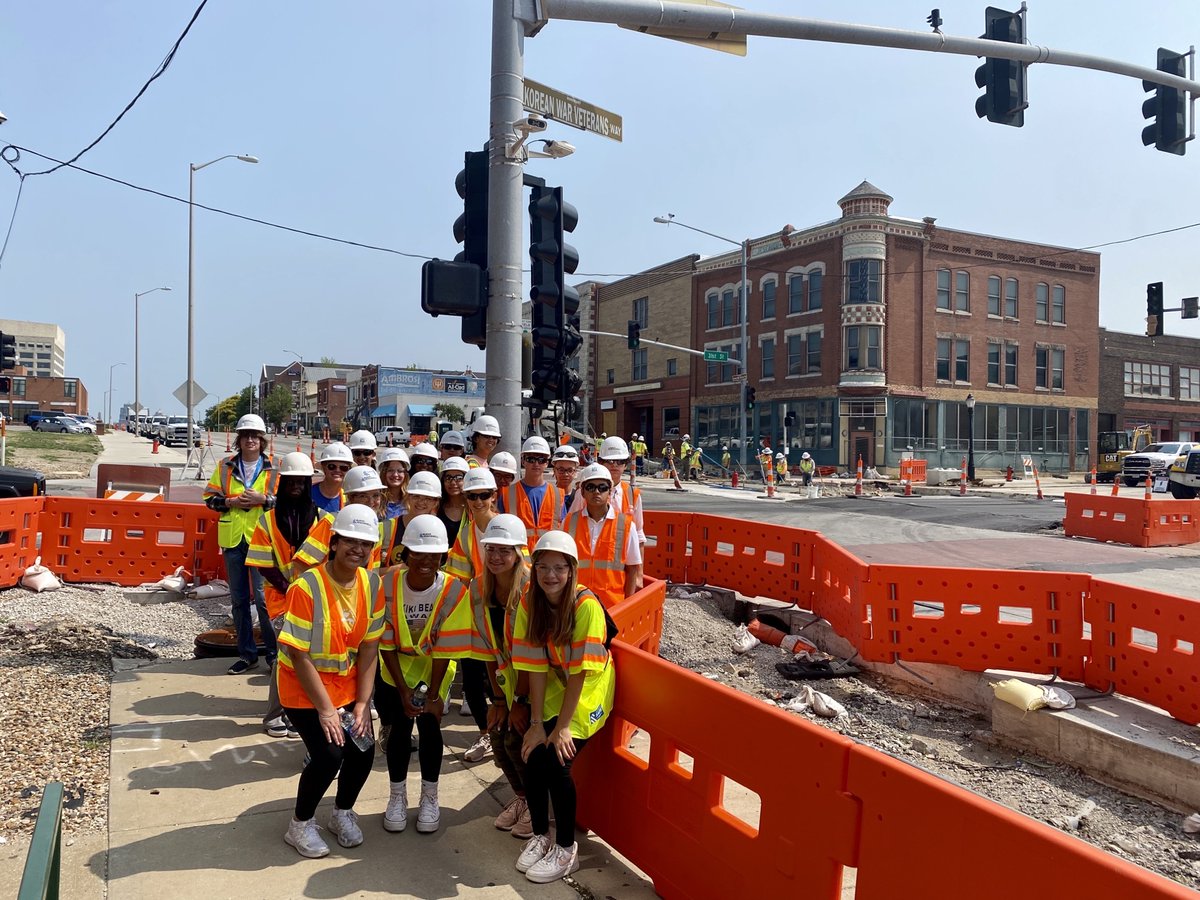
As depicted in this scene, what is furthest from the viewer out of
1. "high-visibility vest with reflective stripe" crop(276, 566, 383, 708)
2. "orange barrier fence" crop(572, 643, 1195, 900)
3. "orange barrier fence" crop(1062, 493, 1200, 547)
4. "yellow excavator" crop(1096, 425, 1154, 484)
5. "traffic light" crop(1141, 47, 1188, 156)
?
"yellow excavator" crop(1096, 425, 1154, 484)

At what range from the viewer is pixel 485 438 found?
261 inches

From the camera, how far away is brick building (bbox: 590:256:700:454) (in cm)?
5047

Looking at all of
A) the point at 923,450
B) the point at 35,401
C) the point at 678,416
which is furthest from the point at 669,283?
the point at 35,401

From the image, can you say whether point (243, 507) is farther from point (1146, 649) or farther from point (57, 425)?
point (57, 425)

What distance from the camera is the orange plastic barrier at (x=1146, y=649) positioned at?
599 centimetres

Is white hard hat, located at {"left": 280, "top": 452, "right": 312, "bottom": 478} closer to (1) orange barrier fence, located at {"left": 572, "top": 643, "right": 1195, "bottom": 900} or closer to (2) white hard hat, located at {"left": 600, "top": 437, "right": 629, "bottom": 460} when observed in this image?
(2) white hard hat, located at {"left": 600, "top": 437, "right": 629, "bottom": 460}

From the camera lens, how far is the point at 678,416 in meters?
51.4

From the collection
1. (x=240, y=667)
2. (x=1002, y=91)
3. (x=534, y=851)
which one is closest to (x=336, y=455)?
(x=240, y=667)

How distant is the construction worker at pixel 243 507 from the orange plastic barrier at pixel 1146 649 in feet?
20.5

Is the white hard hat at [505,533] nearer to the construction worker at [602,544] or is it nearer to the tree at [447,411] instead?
the construction worker at [602,544]

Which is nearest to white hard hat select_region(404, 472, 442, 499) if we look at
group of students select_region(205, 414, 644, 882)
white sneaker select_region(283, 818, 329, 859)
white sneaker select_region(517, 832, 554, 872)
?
group of students select_region(205, 414, 644, 882)

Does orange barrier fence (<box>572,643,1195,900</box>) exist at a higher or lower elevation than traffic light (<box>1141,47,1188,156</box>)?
lower

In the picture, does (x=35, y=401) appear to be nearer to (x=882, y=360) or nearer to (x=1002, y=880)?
(x=882, y=360)

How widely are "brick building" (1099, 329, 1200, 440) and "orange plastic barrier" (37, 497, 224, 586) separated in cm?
5473
